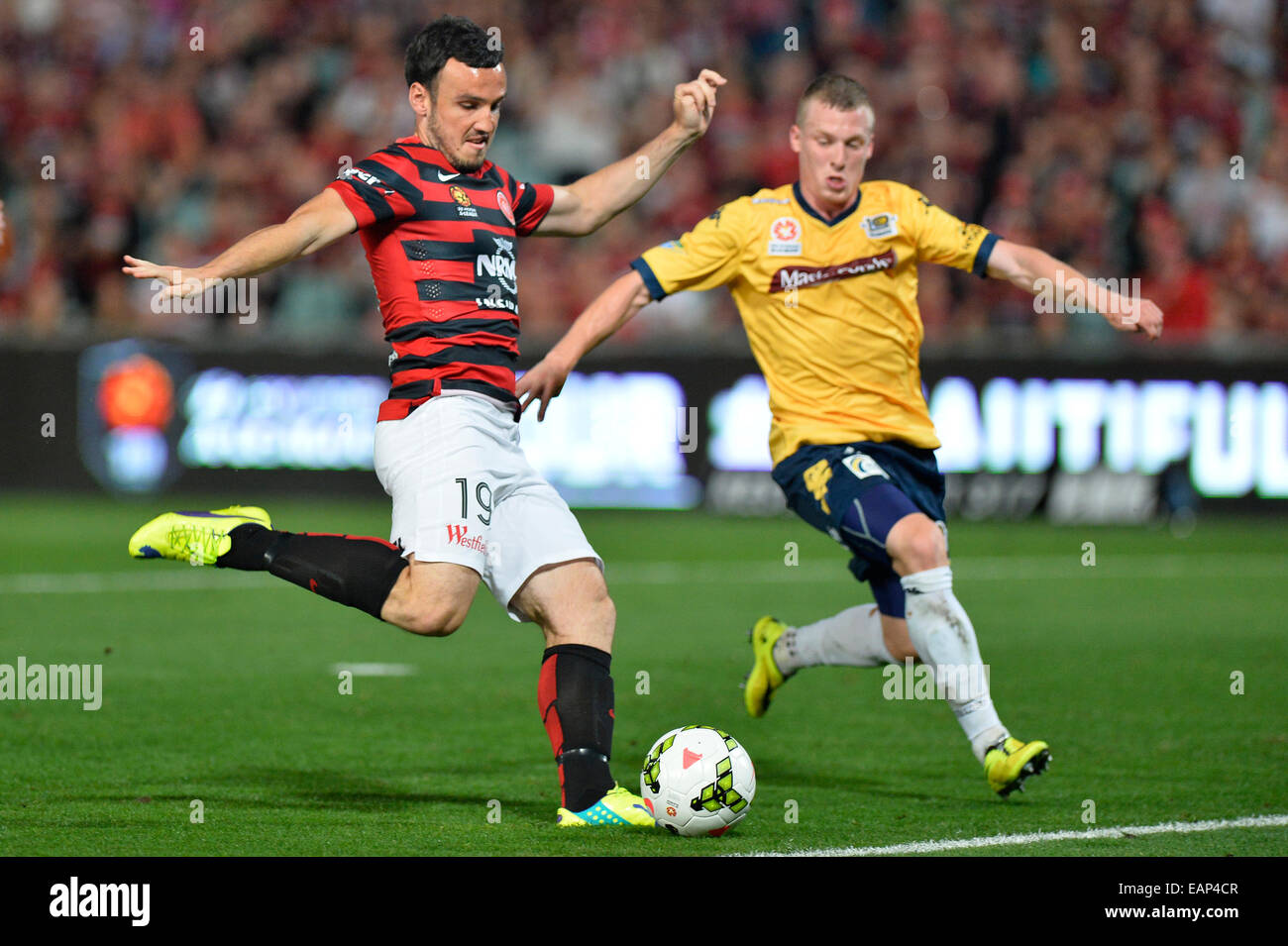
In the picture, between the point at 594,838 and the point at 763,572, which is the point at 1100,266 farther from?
the point at 594,838

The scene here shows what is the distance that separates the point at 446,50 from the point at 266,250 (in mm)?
977

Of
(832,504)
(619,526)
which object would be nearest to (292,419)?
(619,526)

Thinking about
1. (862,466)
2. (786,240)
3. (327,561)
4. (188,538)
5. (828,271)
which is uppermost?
(786,240)

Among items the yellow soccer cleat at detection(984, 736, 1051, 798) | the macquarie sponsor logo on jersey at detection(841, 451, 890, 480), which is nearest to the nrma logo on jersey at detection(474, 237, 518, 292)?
the macquarie sponsor logo on jersey at detection(841, 451, 890, 480)

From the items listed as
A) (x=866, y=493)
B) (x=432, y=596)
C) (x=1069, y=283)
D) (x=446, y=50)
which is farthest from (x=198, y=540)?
(x=1069, y=283)

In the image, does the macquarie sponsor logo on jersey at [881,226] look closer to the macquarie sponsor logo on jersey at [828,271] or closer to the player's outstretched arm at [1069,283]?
the macquarie sponsor logo on jersey at [828,271]

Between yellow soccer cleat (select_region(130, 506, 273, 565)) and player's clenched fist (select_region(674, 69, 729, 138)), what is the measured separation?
205 cm

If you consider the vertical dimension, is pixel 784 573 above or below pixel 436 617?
above

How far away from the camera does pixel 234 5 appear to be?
20156 mm

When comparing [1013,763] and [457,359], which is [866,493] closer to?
[1013,763]

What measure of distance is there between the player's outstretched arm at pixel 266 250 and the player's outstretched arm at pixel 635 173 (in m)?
1.04

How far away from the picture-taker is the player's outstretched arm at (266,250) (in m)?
5.12

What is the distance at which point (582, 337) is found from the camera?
6391mm

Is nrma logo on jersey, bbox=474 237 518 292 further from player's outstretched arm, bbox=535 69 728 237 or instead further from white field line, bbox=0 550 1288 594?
white field line, bbox=0 550 1288 594
